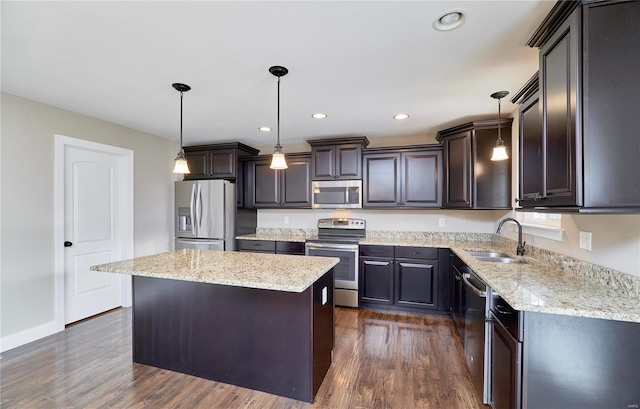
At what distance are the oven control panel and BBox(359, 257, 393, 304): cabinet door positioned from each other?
0.61m

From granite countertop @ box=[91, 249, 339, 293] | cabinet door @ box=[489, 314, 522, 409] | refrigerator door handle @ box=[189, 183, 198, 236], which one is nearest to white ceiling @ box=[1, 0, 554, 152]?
refrigerator door handle @ box=[189, 183, 198, 236]

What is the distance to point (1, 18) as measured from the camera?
1.57 m

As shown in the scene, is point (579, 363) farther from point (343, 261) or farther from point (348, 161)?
point (348, 161)

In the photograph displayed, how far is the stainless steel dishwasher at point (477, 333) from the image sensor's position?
1820 mm

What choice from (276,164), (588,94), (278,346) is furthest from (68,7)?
(588,94)

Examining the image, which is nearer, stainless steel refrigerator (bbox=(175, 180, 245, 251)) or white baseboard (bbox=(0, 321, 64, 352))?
white baseboard (bbox=(0, 321, 64, 352))

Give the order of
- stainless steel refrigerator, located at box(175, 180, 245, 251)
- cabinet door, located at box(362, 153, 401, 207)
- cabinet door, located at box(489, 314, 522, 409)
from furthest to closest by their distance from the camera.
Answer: stainless steel refrigerator, located at box(175, 180, 245, 251) → cabinet door, located at box(362, 153, 401, 207) → cabinet door, located at box(489, 314, 522, 409)

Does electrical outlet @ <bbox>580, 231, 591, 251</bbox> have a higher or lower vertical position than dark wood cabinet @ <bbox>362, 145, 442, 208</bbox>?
lower

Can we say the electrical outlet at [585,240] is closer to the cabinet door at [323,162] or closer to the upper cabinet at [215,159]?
the cabinet door at [323,162]

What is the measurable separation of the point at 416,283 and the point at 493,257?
0.95 m

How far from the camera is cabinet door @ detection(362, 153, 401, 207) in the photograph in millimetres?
3766

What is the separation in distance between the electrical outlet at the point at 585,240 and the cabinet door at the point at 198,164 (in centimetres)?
430

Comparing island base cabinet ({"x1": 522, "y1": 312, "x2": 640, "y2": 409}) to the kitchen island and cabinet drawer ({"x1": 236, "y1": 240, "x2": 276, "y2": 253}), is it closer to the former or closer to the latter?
the kitchen island

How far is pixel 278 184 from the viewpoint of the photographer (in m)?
4.30
